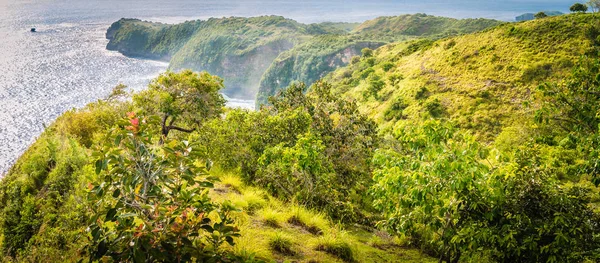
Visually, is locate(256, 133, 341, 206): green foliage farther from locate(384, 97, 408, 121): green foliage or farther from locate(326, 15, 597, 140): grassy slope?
locate(384, 97, 408, 121): green foliage

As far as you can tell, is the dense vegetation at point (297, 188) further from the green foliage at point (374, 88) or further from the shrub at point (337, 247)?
the green foliage at point (374, 88)

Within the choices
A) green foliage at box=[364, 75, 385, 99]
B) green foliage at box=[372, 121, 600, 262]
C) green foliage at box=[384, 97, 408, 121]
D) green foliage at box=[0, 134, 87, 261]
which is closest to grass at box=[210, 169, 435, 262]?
green foliage at box=[372, 121, 600, 262]

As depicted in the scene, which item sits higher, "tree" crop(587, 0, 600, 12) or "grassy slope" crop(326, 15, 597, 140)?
"tree" crop(587, 0, 600, 12)

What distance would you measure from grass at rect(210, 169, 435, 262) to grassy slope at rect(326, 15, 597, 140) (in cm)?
3731

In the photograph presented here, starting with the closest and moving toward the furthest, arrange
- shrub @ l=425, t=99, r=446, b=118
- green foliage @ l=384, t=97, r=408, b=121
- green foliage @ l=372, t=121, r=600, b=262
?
green foliage @ l=372, t=121, r=600, b=262 < shrub @ l=425, t=99, r=446, b=118 < green foliage @ l=384, t=97, r=408, b=121

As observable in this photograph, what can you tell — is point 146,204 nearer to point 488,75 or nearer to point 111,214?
point 111,214

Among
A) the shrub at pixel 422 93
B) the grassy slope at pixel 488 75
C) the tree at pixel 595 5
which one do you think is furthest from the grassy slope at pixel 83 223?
the tree at pixel 595 5

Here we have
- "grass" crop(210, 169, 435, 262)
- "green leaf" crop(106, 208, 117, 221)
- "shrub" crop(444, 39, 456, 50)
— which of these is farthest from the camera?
"shrub" crop(444, 39, 456, 50)

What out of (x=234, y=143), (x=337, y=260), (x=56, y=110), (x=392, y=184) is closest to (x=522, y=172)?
(x=392, y=184)

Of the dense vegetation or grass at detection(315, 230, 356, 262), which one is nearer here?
the dense vegetation

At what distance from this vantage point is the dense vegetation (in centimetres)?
392

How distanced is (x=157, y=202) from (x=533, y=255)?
6.44 metres

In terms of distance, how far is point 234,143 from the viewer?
44.2 ft

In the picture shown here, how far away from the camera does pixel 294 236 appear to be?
27.2 ft
